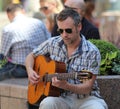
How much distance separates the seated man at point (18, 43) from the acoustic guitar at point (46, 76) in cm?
165

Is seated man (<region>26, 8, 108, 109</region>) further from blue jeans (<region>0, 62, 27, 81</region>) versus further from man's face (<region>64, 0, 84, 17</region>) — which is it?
man's face (<region>64, 0, 84, 17</region>)

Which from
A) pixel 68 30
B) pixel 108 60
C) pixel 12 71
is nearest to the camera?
pixel 68 30

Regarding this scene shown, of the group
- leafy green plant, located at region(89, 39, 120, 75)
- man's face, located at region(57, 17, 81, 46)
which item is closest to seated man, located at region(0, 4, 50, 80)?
leafy green plant, located at region(89, 39, 120, 75)

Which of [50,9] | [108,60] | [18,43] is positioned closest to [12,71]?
[18,43]

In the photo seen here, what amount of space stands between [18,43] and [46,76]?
2238mm

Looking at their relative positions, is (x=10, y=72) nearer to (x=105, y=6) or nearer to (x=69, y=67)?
(x=69, y=67)

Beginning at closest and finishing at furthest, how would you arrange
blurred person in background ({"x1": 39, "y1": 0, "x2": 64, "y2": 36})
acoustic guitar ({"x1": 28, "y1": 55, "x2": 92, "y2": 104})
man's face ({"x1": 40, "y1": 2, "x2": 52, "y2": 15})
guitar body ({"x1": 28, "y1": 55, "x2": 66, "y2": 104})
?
acoustic guitar ({"x1": 28, "y1": 55, "x2": 92, "y2": 104})
guitar body ({"x1": 28, "y1": 55, "x2": 66, "y2": 104})
blurred person in background ({"x1": 39, "y1": 0, "x2": 64, "y2": 36})
man's face ({"x1": 40, "y1": 2, "x2": 52, "y2": 15})

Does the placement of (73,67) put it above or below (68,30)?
below

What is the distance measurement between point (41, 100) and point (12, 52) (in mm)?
2228

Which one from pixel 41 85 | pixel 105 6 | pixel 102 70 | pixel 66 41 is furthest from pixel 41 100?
pixel 105 6

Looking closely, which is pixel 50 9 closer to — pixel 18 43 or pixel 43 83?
pixel 18 43

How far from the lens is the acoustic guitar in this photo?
5910 mm

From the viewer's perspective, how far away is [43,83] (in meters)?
6.36

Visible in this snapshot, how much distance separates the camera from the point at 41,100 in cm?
638
